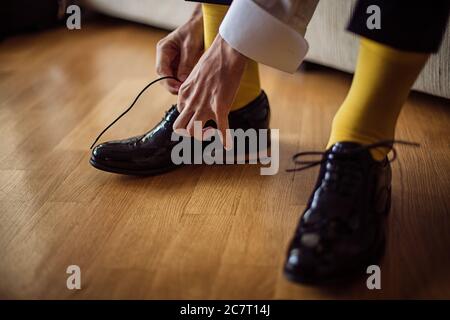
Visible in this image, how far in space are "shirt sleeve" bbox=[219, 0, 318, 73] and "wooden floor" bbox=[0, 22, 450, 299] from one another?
0.22 m

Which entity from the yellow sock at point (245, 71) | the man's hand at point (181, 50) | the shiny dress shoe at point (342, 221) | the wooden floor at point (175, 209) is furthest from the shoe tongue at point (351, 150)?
the man's hand at point (181, 50)

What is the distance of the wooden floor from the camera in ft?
2.27

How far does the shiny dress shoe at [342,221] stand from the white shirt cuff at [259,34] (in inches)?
6.1

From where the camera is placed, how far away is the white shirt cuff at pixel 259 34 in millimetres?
775

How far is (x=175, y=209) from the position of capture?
2.82 feet

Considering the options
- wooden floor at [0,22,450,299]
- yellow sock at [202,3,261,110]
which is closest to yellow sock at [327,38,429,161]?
wooden floor at [0,22,450,299]

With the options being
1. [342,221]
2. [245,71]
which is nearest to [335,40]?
[245,71]

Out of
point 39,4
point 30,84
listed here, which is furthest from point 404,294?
point 39,4

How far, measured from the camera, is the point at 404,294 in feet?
2.18

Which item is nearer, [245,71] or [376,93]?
[376,93]

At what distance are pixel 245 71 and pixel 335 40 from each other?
1.23 ft

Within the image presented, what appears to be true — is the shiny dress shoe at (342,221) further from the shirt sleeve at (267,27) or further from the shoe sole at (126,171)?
the shoe sole at (126,171)

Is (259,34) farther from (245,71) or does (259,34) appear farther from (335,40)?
(335,40)

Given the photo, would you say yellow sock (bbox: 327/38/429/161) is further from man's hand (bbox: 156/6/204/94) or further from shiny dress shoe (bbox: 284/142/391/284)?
man's hand (bbox: 156/6/204/94)
